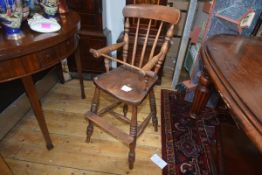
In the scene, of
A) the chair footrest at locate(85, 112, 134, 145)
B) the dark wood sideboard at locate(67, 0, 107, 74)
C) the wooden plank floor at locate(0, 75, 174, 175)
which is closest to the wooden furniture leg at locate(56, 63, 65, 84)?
the dark wood sideboard at locate(67, 0, 107, 74)

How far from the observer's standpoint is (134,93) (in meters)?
1.18

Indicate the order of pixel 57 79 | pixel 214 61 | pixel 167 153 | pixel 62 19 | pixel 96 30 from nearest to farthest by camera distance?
1. pixel 214 61
2. pixel 62 19
3. pixel 167 153
4. pixel 96 30
5. pixel 57 79

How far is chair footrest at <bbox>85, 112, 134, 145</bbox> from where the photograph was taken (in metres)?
1.19

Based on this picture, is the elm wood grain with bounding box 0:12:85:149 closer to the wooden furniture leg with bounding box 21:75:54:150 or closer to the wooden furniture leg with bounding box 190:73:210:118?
the wooden furniture leg with bounding box 21:75:54:150

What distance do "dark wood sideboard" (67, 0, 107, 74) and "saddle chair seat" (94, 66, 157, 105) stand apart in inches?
22.7

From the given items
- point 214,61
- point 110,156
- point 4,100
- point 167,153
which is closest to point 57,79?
point 4,100

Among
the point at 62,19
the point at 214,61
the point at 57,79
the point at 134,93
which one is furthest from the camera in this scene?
the point at 57,79

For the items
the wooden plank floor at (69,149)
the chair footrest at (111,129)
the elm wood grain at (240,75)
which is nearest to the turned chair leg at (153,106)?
the wooden plank floor at (69,149)

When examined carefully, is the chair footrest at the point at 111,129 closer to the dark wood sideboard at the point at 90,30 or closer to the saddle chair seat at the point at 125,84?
the saddle chair seat at the point at 125,84

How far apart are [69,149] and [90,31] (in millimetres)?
1093

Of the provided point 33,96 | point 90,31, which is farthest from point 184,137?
point 90,31

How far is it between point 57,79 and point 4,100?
666 mm

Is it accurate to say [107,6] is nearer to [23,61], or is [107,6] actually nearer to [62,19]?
[62,19]

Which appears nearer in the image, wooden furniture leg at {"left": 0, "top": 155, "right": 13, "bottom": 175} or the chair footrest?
wooden furniture leg at {"left": 0, "top": 155, "right": 13, "bottom": 175}
